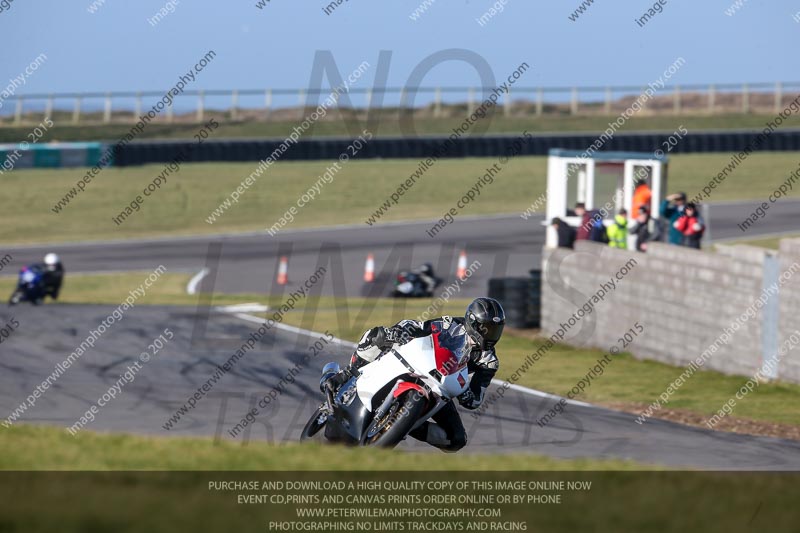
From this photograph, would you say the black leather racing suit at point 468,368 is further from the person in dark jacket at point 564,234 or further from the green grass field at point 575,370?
the person in dark jacket at point 564,234

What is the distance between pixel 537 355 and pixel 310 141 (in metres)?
27.6

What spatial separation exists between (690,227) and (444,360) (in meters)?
10.8

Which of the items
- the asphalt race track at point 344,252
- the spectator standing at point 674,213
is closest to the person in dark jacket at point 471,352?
the spectator standing at point 674,213

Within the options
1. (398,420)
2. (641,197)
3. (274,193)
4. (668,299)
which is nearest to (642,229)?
(641,197)

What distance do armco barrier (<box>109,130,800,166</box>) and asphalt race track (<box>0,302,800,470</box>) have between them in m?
24.1

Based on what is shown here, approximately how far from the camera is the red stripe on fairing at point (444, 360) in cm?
893

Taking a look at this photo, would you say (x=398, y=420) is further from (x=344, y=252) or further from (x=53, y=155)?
(x=53, y=155)

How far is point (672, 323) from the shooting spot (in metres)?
17.4

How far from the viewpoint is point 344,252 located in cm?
3256

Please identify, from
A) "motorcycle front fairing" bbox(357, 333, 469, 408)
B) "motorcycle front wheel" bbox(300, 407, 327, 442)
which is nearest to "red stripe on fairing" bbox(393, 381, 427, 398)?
"motorcycle front fairing" bbox(357, 333, 469, 408)

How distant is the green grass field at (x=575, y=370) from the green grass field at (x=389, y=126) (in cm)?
2122
